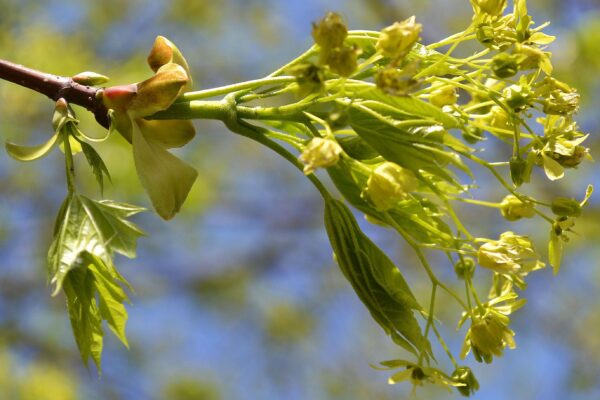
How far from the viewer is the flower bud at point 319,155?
0.94 m

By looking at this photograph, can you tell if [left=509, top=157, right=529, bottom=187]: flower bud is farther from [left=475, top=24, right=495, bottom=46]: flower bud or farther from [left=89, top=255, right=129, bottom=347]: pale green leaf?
[left=89, top=255, right=129, bottom=347]: pale green leaf

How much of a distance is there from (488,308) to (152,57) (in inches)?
22.8

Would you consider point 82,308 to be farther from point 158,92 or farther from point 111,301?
point 158,92

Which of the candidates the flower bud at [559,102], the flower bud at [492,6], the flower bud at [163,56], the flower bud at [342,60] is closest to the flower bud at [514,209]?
the flower bud at [559,102]

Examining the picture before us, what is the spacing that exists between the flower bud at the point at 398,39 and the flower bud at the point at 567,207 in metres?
0.34

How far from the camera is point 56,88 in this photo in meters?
1.09

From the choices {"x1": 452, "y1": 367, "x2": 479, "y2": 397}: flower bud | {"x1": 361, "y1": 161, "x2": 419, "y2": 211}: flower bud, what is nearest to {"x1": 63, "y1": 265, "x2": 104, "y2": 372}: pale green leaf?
{"x1": 361, "y1": 161, "x2": 419, "y2": 211}: flower bud

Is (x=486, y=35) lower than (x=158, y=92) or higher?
higher

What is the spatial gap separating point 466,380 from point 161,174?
50 centimetres

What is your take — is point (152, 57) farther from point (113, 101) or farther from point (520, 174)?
point (520, 174)

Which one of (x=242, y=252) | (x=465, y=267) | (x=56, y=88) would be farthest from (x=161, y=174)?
(x=242, y=252)

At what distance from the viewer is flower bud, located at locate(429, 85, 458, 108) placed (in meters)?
1.07

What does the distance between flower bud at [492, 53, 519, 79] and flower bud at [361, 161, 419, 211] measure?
7.5 inches

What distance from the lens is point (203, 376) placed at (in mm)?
4922
